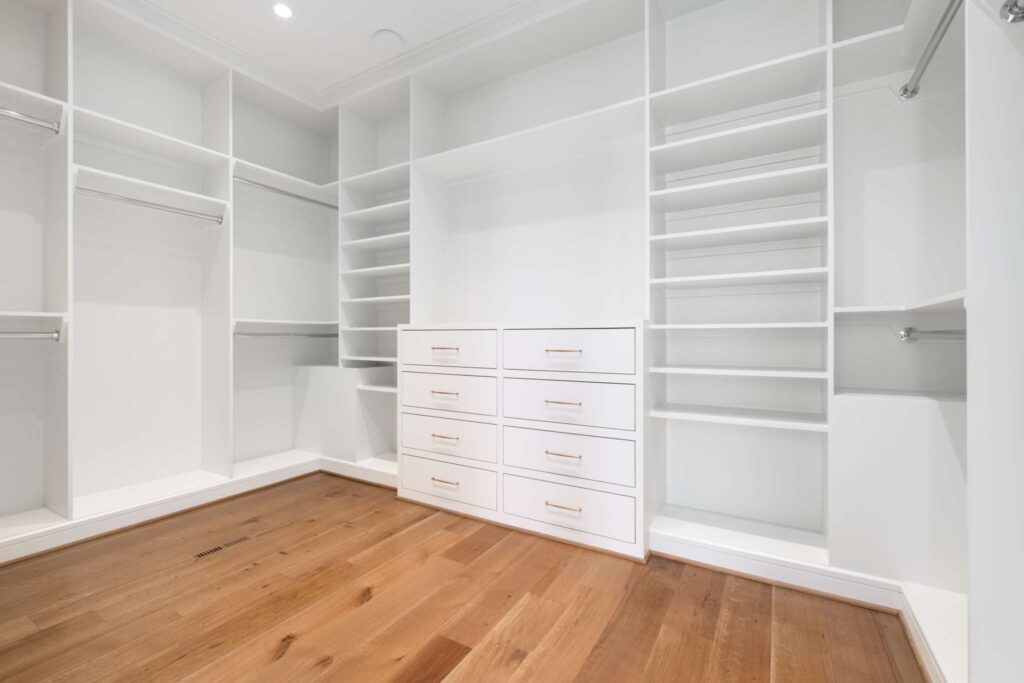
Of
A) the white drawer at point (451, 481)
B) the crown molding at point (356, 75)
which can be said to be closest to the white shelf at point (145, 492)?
the white drawer at point (451, 481)

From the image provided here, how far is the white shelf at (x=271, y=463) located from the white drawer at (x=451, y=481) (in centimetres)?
90

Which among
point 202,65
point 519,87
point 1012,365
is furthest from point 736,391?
point 202,65

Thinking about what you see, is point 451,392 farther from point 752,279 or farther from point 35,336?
point 35,336

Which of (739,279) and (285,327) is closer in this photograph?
(739,279)

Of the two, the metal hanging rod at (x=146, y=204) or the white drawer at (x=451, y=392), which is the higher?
the metal hanging rod at (x=146, y=204)

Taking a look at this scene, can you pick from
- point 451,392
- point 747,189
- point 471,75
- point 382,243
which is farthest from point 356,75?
point 747,189

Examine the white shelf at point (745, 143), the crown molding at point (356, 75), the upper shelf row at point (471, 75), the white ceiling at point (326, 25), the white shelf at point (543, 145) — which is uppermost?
the white ceiling at point (326, 25)

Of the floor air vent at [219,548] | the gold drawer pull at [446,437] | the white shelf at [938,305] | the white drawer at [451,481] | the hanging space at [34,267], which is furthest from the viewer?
the gold drawer pull at [446,437]

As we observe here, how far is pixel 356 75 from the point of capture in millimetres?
2824

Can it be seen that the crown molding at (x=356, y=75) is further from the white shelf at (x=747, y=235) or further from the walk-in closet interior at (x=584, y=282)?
the white shelf at (x=747, y=235)

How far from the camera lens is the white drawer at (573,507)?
187 cm

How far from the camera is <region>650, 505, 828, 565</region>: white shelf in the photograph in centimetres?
171

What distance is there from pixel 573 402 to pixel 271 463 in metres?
2.17

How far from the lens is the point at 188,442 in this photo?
107 inches
